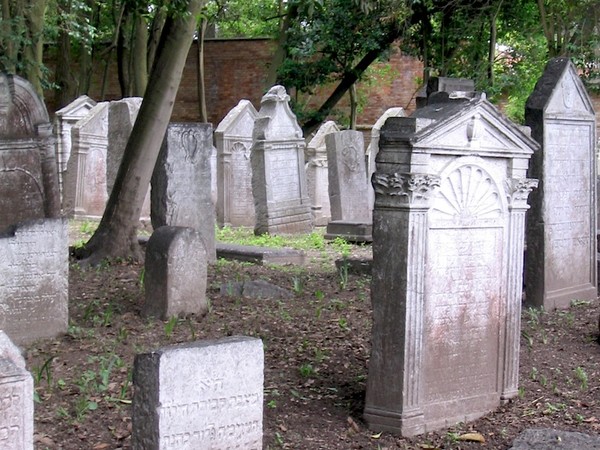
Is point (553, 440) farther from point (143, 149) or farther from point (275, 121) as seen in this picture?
point (275, 121)

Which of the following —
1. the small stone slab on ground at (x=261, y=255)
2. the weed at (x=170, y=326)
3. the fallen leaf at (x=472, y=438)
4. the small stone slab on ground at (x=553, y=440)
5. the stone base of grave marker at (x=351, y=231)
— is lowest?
the fallen leaf at (x=472, y=438)

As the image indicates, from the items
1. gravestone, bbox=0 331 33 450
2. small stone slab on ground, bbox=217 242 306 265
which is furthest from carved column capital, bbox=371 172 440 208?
small stone slab on ground, bbox=217 242 306 265

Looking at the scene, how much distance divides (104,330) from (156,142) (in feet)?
10.6

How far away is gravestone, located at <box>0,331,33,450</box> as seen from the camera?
4.06 m

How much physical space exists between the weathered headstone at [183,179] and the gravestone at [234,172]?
234 inches

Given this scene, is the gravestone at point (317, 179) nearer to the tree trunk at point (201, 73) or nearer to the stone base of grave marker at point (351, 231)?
the stone base of grave marker at point (351, 231)

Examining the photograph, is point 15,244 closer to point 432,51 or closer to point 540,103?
point 540,103

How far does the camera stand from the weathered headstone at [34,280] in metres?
7.59

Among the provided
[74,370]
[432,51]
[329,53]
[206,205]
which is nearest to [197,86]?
[329,53]

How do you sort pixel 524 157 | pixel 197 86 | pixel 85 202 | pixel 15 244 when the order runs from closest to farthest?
pixel 524 157
pixel 15 244
pixel 85 202
pixel 197 86

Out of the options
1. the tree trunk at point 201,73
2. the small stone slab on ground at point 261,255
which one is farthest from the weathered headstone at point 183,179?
the tree trunk at point 201,73

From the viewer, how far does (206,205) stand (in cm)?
1149

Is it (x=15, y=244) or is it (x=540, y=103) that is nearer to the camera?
(x=15, y=244)

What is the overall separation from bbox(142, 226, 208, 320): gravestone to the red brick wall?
69.9 feet
